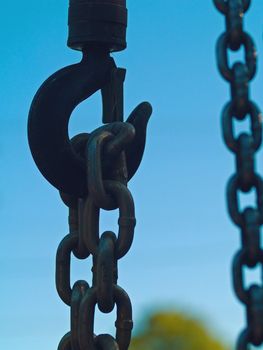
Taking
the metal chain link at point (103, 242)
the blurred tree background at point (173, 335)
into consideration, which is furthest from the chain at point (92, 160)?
the blurred tree background at point (173, 335)

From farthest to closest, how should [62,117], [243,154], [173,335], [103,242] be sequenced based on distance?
[173,335], [62,117], [103,242], [243,154]

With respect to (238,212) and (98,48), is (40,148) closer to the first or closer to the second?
(98,48)

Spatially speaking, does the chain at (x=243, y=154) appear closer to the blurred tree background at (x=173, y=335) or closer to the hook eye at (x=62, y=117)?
the hook eye at (x=62, y=117)

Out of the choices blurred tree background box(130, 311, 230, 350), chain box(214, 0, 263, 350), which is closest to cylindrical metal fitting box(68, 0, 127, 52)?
chain box(214, 0, 263, 350)

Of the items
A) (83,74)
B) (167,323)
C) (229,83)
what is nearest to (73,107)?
(83,74)

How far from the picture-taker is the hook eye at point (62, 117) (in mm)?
4012

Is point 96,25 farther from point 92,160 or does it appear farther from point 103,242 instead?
point 103,242

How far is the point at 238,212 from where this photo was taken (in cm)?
→ 300

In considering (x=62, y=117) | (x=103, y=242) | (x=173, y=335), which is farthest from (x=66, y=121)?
(x=173, y=335)

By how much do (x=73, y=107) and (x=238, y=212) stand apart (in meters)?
1.20

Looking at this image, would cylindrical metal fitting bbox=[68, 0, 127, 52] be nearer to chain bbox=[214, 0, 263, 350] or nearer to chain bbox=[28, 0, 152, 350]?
chain bbox=[28, 0, 152, 350]

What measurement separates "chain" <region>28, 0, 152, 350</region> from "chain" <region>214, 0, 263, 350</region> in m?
0.78

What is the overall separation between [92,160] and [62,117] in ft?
0.90

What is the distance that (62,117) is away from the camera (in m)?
4.08
